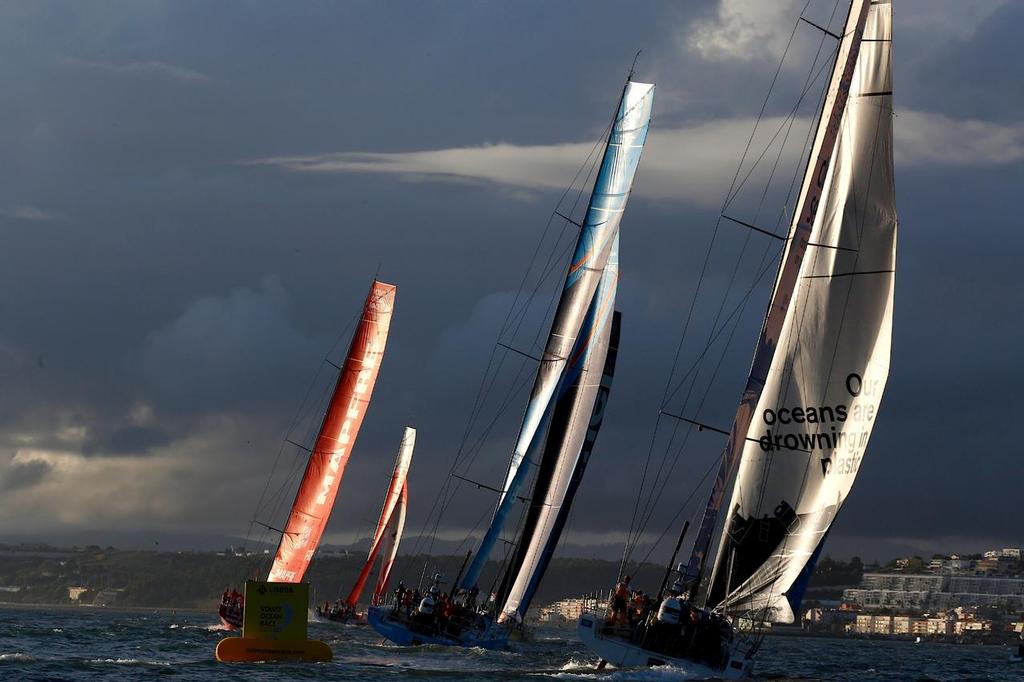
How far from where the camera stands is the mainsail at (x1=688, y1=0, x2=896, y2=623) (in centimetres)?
3516

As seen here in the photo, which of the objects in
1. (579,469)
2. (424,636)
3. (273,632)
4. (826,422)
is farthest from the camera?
(579,469)

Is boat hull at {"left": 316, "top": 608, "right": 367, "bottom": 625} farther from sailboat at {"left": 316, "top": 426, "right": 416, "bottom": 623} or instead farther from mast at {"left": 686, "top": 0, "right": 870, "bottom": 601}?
mast at {"left": 686, "top": 0, "right": 870, "bottom": 601}

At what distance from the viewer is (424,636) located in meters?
49.7

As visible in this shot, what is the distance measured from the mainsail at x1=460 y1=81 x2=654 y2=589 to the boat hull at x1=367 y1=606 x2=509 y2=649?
9.99 feet

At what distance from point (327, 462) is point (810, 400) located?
1068 inches

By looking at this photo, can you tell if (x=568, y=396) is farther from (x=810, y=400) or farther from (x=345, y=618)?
(x=345, y=618)

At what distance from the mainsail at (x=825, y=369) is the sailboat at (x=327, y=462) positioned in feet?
82.6

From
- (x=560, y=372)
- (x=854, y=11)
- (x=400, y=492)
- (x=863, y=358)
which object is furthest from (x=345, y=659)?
(x=400, y=492)

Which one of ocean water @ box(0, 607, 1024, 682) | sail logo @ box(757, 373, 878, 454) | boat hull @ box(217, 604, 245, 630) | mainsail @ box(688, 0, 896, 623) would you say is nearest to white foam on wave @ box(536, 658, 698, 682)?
ocean water @ box(0, 607, 1024, 682)

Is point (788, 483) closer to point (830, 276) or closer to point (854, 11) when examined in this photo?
point (830, 276)

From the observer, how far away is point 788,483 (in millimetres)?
35438

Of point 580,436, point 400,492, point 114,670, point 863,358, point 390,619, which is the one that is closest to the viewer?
point 863,358

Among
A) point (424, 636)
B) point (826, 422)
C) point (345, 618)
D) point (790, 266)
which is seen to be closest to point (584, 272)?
point (424, 636)

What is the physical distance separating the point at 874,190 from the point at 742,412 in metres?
5.75
